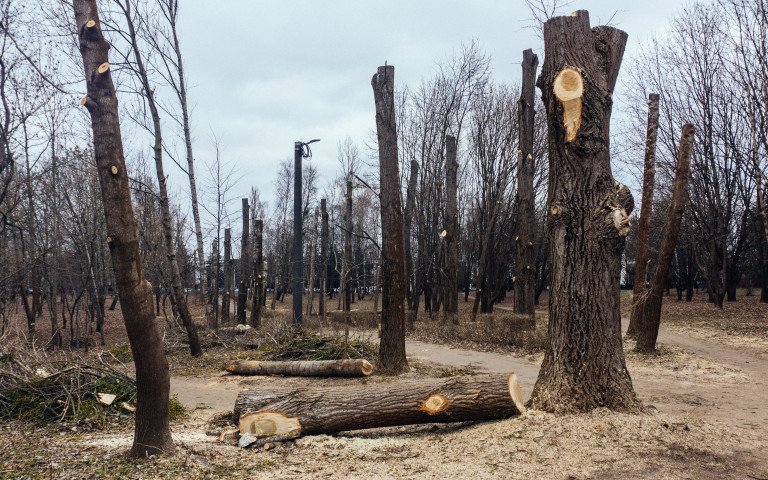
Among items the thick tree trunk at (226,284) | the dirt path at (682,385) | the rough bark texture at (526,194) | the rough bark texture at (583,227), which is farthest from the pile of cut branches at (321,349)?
the thick tree trunk at (226,284)

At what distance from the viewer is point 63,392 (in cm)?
697

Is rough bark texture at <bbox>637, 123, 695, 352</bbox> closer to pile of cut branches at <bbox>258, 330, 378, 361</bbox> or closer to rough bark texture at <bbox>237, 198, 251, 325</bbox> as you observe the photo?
pile of cut branches at <bbox>258, 330, 378, 361</bbox>

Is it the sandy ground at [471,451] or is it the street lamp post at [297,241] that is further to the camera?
the street lamp post at [297,241]

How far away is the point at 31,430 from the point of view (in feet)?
21.2

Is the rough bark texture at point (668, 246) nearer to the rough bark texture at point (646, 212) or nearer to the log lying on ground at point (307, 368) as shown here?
the rough bark texture at point (646, 212)

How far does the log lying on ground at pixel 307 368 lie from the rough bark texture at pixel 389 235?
42 cm

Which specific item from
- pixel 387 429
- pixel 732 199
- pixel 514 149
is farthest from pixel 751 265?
pixel 387 429

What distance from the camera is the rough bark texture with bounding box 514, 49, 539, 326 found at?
57.9 ft

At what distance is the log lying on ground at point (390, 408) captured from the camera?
19.7 ft

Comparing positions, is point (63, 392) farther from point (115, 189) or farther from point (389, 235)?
point (389, 235)

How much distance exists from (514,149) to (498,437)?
72.5 feet

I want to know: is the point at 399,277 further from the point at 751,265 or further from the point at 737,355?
the point at 751,265

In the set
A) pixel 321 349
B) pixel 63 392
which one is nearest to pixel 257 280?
pixel 321 349

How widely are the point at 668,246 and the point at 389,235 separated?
239 inches
